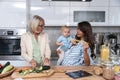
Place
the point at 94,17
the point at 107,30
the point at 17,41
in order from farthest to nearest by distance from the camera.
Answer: the point at 107,30 < the point at 94,17 < the point at 17,41

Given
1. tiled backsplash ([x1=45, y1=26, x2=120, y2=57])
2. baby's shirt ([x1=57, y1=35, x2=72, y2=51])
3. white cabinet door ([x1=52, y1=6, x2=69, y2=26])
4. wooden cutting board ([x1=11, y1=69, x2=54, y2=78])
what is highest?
white cabinet door ([x1=52, y1=6, x2=69, y2=26])

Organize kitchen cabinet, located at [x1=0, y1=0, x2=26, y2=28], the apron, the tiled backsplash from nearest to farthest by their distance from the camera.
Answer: the apron, kitchen cabinet, located at [x1=0, y1=0, x2=26, y2=28], the tiled backsplash

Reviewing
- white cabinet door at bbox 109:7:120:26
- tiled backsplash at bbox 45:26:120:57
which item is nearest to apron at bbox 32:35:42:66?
tiled backsplash at bbox 45:26:120:57

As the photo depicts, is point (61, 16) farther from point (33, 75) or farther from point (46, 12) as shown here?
point (33, 75)

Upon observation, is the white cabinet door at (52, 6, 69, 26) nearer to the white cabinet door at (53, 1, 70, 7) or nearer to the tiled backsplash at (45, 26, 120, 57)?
the white cabinet door at (53, 1, 70, 7)

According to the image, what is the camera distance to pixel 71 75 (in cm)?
167

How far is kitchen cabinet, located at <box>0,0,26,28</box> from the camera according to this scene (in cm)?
287

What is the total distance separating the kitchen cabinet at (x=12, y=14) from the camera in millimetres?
2869

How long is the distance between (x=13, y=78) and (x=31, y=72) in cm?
17

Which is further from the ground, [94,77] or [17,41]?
[17,41]

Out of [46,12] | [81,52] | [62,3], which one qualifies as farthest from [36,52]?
[62,3]

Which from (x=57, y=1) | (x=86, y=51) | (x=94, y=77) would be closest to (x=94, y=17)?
(x=57, y=1)

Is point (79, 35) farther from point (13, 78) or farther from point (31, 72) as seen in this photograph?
point (13, 78)

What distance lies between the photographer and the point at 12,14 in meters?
2.89
